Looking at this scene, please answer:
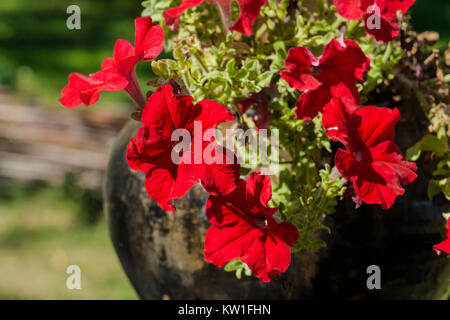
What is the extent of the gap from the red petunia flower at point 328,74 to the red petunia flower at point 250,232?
0.54ft

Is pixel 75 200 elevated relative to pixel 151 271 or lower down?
elevated

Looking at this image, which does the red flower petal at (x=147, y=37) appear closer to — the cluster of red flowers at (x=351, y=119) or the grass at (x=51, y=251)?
the cluster of red flowers at (x=351, y=119)

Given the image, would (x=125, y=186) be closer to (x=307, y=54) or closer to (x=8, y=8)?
(x=307, y=54)

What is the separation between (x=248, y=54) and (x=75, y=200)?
7.26 ft

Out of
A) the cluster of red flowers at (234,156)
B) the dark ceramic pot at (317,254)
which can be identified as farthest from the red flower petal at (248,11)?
the dark ceramic pot at (317,254)

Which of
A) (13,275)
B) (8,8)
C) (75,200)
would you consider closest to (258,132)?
(13,275)

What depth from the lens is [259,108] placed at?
1.12 meters

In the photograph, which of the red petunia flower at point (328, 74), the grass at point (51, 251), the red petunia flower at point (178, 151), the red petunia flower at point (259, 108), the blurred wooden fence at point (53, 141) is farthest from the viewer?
the blurred wooden fence at point (53, 141)

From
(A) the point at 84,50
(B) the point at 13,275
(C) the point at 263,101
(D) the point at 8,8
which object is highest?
(D) the point at 8,8

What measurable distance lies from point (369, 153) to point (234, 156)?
0.22 m

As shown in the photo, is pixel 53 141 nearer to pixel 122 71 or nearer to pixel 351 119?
pixel 122 71

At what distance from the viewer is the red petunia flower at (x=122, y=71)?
3.06 ft

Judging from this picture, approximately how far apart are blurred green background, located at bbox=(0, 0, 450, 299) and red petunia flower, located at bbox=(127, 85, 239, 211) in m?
1.86

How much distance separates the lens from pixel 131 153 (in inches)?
34.9
